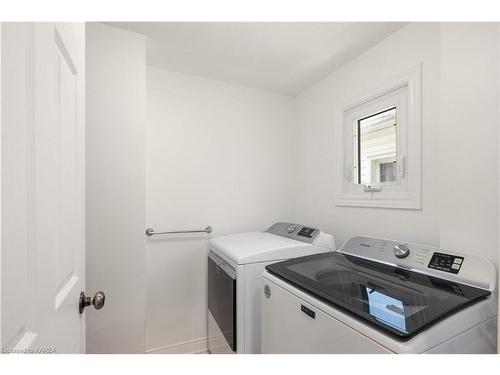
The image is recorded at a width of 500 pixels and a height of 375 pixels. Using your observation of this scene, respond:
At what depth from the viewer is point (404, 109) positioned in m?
1.47

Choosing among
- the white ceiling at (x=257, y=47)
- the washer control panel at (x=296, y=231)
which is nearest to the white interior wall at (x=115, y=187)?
the white ceiling at (x=257, y=47)

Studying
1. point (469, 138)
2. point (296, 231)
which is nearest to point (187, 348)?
point (296, 231)

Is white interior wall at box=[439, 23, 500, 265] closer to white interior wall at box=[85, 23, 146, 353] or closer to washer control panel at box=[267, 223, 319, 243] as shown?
washer control panel at box=[267, 223, 319, 243]

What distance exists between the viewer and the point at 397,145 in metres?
1.51

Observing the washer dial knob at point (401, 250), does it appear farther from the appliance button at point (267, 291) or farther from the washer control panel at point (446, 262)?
the appliance button at point (267, 291)

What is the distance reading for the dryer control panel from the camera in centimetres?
95

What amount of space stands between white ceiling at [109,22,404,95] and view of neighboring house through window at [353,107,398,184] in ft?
1.69

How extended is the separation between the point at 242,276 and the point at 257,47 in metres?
1.55

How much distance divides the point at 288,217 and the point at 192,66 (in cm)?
164

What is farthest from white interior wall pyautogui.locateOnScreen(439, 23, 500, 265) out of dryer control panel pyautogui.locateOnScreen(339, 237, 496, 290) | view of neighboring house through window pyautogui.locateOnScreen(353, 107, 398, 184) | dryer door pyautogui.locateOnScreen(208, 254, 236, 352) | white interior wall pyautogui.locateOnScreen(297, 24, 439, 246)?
dryer door pyautogui.locateOnScreen(208, 254, 236, 352)

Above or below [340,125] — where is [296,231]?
below

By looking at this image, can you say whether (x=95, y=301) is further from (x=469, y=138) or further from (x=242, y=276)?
(x=469, y=138)

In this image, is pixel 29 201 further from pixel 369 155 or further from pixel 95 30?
pixel 369 155
